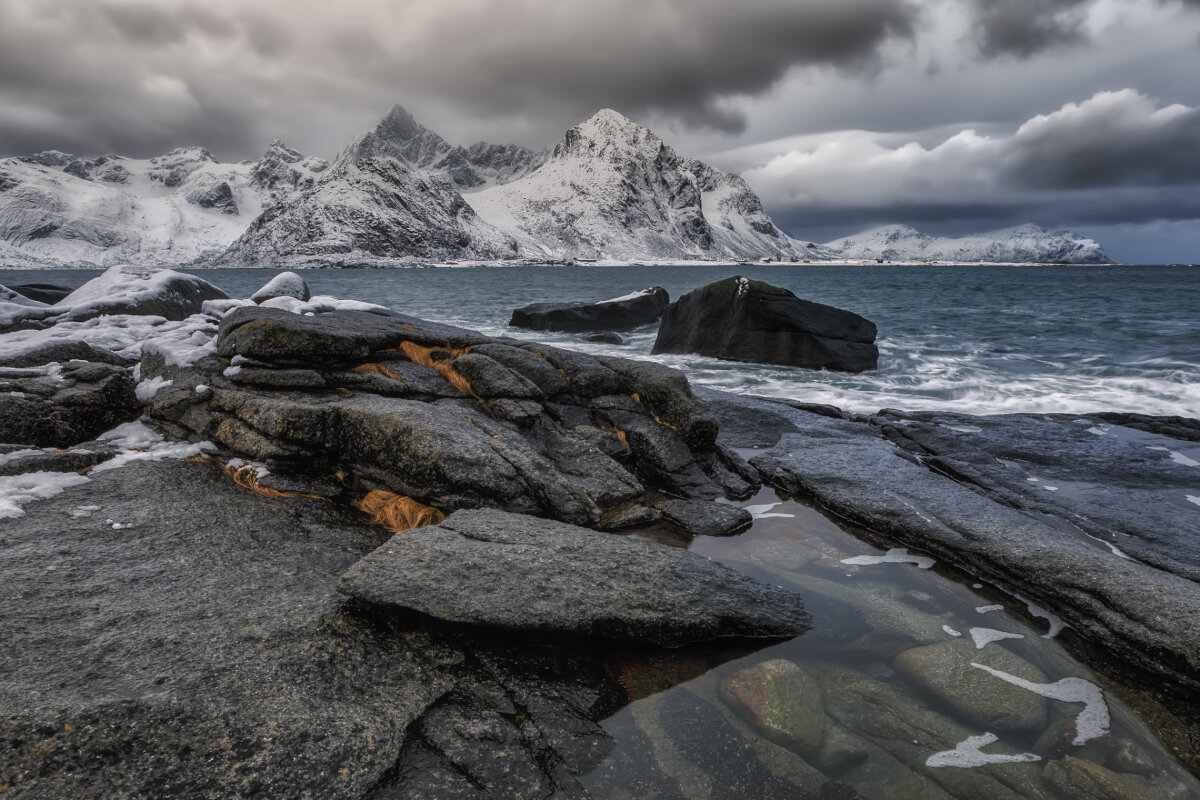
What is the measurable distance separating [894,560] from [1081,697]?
2252 millimetres

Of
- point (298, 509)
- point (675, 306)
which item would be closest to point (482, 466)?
point (298, 509)

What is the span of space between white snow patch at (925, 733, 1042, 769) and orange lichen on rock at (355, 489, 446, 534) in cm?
484

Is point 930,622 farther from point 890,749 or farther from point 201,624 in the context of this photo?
point 201,624

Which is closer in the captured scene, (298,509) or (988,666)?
(988,666)

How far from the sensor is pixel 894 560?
21.5 ft

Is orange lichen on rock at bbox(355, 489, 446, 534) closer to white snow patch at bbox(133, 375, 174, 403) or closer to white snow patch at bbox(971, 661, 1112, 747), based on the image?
white snow patch at bbox(133, 375, 174, 403)

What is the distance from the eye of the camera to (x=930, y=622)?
5.27m

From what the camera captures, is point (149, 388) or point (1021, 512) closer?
point (1021, 512)

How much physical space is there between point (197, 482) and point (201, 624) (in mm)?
3392

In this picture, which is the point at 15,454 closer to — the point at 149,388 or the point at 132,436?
the point at 132,436

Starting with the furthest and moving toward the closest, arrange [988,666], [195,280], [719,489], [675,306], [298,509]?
[675,306]
[195,280]
[719,489]
[298,509]
[988,666]

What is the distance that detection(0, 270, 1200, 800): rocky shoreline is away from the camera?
10.6ft

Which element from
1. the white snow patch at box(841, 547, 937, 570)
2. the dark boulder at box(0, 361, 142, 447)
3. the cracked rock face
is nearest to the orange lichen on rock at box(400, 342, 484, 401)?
the cracked rock face

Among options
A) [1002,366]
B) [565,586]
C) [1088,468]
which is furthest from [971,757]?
[1002,366]
